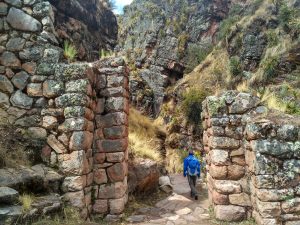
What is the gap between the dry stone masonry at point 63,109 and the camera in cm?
632

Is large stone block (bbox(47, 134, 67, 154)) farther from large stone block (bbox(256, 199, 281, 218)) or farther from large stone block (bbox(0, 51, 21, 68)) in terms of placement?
large stone block (bbox(256, 199, 281, 218))

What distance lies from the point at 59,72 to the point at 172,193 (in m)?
5.16

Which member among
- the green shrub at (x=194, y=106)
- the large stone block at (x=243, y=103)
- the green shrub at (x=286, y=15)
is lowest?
the large stone block at (x=243, y=103)

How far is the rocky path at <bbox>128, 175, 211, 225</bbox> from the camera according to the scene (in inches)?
272

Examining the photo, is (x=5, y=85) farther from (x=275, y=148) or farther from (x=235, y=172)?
(x=275, y=148)

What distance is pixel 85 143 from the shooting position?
640cm

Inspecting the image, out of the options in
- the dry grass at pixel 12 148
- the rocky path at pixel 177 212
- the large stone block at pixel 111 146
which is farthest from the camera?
the large stone block at pixel 111 146

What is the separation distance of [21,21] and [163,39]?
29.3m

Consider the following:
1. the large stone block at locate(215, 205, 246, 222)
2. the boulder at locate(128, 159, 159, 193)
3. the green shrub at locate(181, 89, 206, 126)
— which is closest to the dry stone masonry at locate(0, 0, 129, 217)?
the boulder at locate(128, 159, 159, 193)

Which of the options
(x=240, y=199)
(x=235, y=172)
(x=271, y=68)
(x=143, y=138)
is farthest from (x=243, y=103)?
(x=271, y=68)

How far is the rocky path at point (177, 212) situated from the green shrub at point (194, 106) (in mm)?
14531

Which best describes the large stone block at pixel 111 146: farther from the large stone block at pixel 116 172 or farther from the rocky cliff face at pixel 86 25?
the rocky cliff face at pixel 86 25

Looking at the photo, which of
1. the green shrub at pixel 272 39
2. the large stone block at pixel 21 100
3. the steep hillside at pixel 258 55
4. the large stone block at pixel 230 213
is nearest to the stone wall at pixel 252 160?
the large stone block at pixel 230 213

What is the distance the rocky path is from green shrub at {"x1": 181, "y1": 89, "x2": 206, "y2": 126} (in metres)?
14.5
